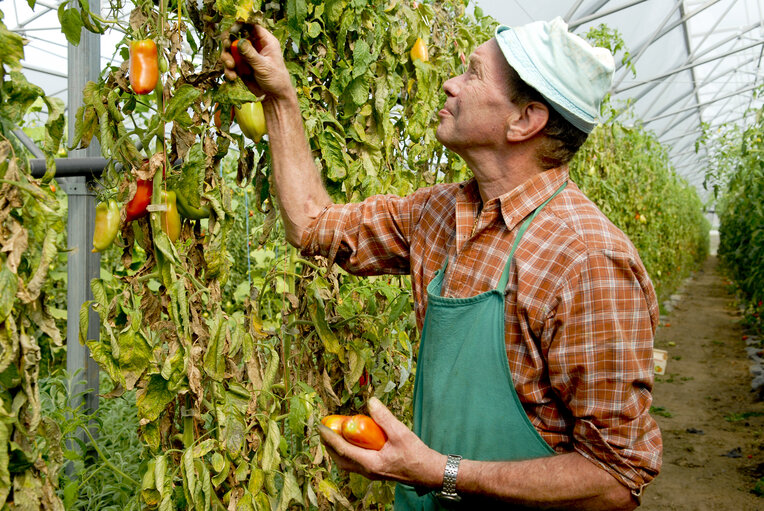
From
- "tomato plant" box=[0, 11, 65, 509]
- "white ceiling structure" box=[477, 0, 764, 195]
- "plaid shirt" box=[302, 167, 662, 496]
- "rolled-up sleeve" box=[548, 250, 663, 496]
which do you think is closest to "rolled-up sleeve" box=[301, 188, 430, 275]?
"plaid shirt" box=[302, 167, 662, 496]

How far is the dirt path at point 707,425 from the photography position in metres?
3.61

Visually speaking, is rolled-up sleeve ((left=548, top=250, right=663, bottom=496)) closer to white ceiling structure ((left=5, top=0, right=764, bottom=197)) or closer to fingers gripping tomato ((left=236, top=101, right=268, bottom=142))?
fingers gripping tomato ((left=236, top=101, right=268, bottom=142))

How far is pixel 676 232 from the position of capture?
11164 millimetres

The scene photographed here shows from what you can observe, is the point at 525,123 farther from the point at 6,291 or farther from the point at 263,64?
the point at 6,291

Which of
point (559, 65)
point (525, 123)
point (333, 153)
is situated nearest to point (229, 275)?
point (333, 153)

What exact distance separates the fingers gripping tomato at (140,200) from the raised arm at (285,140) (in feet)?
0.85

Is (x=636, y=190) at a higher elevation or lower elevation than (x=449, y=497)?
higher

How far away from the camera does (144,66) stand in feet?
3.54

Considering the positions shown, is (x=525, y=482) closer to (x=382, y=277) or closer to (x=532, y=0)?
(x=382, y=277)

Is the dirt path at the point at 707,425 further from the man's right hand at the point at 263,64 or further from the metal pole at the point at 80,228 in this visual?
the man's right hand at the point at 263,64

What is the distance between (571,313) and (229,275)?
2.70ft

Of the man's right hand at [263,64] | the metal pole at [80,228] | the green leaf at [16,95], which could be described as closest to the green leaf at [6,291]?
the green leaf at [16,95]

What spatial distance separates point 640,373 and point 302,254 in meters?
0.77

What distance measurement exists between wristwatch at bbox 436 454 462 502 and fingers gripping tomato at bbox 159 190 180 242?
0.63m
